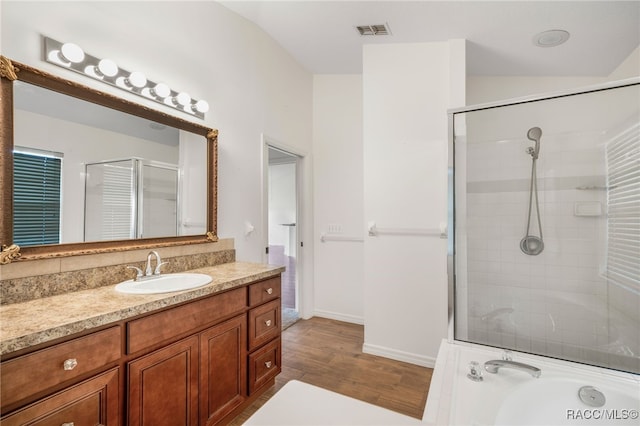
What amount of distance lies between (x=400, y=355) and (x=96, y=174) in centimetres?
257

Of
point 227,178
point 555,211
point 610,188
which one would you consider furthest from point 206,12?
point 610,188

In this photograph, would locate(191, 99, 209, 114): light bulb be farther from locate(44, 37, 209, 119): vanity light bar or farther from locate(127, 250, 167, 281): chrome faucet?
locate(127, 250, 167, 281): chrome faucet

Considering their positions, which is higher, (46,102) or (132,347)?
(46,102)

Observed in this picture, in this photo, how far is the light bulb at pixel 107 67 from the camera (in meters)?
1.56

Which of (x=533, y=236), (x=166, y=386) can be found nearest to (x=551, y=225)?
(x=533, y=236)

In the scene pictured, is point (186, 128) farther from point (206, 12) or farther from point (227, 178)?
point (206, 12)

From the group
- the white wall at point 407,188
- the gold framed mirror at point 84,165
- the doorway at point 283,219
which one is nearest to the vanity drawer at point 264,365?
the gold framed mirror at point 84,165

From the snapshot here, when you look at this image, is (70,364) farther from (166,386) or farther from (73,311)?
(166,386)

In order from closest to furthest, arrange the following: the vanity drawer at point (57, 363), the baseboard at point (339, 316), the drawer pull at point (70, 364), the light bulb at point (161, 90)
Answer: the vanity drawer at point (57, 363), the drawer pull at point (70, 364), the light bulb at point (161, 90), the baseboard at point (339, 316)

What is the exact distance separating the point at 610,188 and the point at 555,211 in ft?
1.00

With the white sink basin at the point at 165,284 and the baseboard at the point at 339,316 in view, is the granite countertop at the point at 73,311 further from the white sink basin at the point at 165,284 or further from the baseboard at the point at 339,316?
the baseboard at the point at 339,316

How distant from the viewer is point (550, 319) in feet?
6.46

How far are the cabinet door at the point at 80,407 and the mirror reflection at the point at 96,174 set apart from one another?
27.5 inches

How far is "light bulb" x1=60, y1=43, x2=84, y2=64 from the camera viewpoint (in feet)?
4.66
